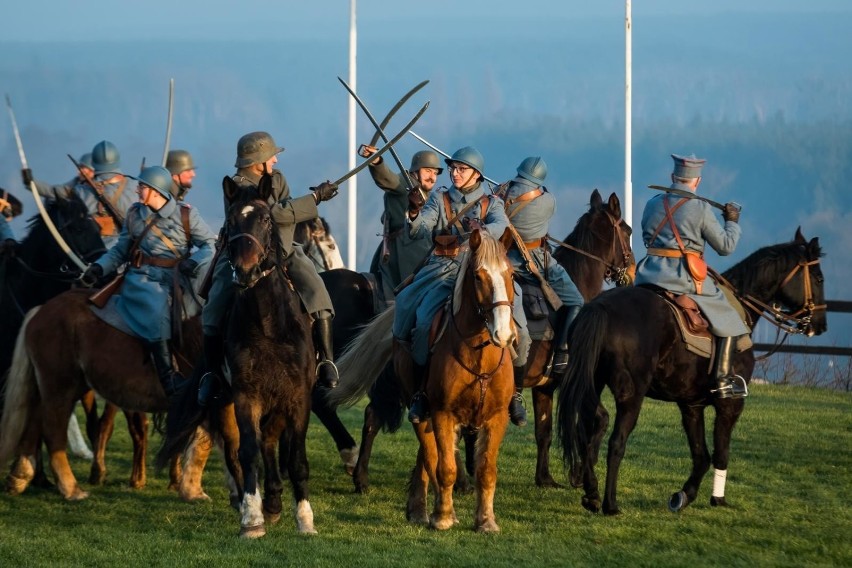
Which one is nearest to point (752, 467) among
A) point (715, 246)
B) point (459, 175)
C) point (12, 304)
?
point (715, 246)

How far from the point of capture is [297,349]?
31.8 feet

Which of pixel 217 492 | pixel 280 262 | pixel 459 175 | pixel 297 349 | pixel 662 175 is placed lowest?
pixel 217 492

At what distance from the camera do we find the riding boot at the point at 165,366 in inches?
442

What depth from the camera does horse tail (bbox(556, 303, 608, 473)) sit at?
10.4 metres

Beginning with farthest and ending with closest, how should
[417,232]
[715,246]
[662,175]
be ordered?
[662,175] → [715,246] → [417,232]

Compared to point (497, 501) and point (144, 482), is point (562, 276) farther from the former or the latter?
point (144, 482)

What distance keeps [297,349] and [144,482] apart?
3.43 metres

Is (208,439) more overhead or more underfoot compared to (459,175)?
more underfoot

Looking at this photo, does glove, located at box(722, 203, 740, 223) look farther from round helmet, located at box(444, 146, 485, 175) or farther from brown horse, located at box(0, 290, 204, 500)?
brown horse, located at box(0, 290, 204, 500)

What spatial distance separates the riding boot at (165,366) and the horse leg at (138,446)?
1126 millimetres

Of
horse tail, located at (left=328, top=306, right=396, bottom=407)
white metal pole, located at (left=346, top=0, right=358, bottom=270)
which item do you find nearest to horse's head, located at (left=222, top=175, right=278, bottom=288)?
horse tail, located at (left=328, top=306, right=396, bottom=407)

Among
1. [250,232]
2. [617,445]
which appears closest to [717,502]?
[617,445]

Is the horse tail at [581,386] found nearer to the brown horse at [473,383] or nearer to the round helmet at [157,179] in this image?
the brown horse at [473,383]

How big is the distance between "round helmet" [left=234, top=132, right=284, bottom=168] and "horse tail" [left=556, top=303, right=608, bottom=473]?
2666mm
